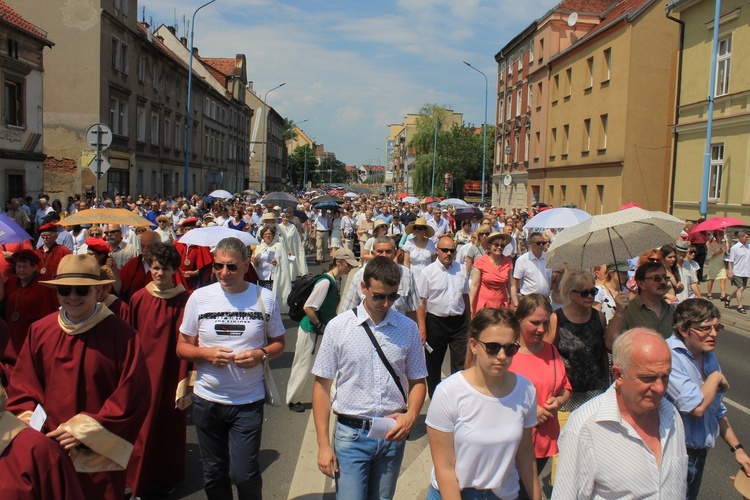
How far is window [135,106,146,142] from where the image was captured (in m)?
36.7

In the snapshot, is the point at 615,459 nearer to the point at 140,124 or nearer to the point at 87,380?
the point at 87,380

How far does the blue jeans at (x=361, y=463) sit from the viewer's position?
11.6 ft

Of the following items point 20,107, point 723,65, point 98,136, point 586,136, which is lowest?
point 98,136

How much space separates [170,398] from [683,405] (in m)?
3.46

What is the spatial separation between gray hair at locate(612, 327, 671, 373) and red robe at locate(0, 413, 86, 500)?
214 cm

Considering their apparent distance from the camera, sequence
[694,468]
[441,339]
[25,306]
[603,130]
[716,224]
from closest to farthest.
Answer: [694,468], [25,306], [441,339], [716,224], [603,130]

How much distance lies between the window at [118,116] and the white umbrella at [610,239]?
30.7 m

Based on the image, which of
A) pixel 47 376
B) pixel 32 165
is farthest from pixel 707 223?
pixel 32 165

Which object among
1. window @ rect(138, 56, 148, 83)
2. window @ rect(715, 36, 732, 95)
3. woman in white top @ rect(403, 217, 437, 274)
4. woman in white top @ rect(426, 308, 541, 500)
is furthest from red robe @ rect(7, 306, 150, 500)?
window @ rect(138, 56, 148, 83)

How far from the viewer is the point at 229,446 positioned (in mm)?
4211

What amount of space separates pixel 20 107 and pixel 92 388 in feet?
75.7

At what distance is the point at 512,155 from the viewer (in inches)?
1887

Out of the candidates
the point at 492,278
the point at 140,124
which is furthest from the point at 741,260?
the point at 140,124

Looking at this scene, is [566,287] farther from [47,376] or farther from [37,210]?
[37,210]
